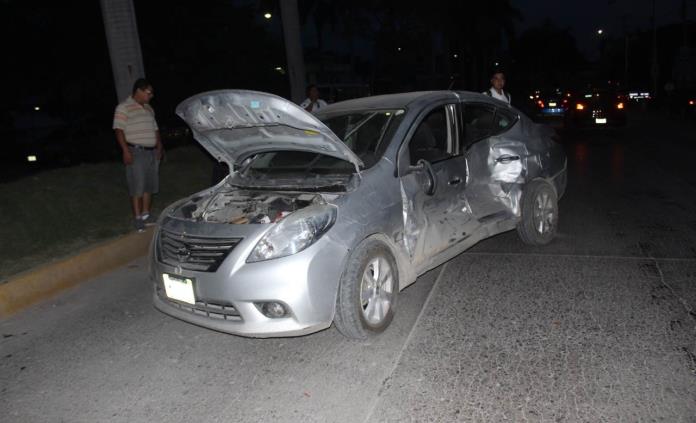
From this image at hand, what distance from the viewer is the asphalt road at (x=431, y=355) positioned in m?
3.25

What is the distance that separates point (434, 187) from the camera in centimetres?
462

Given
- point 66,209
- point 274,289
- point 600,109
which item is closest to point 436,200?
point 274,289

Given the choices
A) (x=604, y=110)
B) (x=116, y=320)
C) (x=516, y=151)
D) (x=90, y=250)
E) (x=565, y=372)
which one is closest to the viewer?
(x=565, y=372)

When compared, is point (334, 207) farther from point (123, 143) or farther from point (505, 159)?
point (123, 143)

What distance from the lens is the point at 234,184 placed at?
489 cm

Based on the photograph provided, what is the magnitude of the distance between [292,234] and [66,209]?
5.06 m

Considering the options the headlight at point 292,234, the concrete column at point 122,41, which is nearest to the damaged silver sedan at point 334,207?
the headlight at point 292,234

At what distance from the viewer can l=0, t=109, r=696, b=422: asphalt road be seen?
3252 millimetres

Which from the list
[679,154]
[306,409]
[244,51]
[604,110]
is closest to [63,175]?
[306,409]

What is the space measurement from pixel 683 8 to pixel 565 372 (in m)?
Answer: 42.0

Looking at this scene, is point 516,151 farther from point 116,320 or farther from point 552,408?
point 116,320

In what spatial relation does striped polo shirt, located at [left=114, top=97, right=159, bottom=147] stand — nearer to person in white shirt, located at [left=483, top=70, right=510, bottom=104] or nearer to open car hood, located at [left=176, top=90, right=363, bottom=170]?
open car hood, located at [left=176, top=90, right=363, bottom=170]

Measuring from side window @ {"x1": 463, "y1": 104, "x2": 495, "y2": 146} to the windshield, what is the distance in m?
0.98

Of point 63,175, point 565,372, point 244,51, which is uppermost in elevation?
point 244,51
